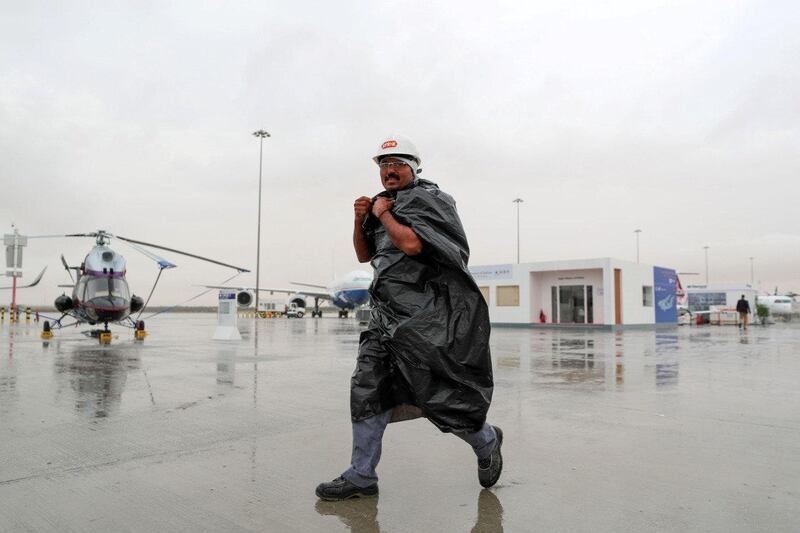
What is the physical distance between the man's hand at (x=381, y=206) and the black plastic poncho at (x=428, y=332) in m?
0.04

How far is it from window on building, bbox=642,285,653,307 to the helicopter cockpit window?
23.7m

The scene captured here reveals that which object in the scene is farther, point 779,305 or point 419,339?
point 779,305

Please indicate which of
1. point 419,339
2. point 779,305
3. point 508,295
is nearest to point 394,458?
point 419,339

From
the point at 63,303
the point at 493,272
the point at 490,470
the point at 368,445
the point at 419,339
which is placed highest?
the point at 493,272

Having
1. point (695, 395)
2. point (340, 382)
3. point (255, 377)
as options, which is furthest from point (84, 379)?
point (695, 395)

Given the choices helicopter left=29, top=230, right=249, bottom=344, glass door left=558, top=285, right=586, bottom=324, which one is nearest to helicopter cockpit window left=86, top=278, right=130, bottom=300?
helicopter left=29, top=230, right=249, bottom=344

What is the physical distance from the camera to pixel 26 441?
3.95 m

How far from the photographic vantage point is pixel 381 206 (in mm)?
2830

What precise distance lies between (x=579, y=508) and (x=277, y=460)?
5.85 ft

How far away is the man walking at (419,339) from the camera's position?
107 inches

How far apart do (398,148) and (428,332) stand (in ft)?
3.26

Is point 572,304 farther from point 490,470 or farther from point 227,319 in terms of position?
point 490,470

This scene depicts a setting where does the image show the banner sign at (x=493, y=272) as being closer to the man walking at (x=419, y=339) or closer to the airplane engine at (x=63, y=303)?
the airplane engine at (x=63, y=303)

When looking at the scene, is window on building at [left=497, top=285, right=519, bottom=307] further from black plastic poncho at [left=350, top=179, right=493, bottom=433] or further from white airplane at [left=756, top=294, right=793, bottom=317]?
white airplane at [left=756, top=294, right=793, bottom=317]
